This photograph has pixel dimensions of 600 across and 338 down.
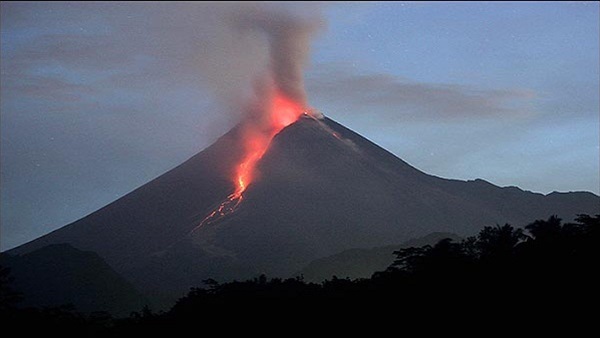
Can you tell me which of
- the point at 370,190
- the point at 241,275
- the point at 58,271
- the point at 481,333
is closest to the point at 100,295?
the point at 58,271

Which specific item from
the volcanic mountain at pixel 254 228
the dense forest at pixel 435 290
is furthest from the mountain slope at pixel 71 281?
the dense forest at pixel 435 290

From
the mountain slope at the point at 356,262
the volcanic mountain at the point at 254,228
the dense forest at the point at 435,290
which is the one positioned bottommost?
the dense forest at the point at 435,290

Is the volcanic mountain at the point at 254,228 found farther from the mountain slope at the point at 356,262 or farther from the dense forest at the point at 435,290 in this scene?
the dense forest at the point at 435,290

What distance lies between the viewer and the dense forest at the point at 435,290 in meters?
27.3

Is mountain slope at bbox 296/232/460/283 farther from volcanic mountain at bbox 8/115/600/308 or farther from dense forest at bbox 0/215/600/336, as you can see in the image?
dense forest at bbox 0/215/600/336

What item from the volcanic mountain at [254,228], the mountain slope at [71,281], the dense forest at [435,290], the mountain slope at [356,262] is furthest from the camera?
the volcanic mountain at [254,228]

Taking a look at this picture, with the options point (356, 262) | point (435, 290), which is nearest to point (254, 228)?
point (356, 262)

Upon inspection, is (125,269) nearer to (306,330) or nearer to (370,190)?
(370,190)

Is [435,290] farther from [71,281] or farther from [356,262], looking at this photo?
[356,262]

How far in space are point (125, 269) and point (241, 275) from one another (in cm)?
2645

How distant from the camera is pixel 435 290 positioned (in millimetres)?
29812

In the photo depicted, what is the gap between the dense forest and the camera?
2733 cm

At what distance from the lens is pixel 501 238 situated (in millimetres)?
35406

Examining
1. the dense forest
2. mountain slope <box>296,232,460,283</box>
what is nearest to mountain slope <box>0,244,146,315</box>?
mountain slope <box>296,232,460,283</box>
